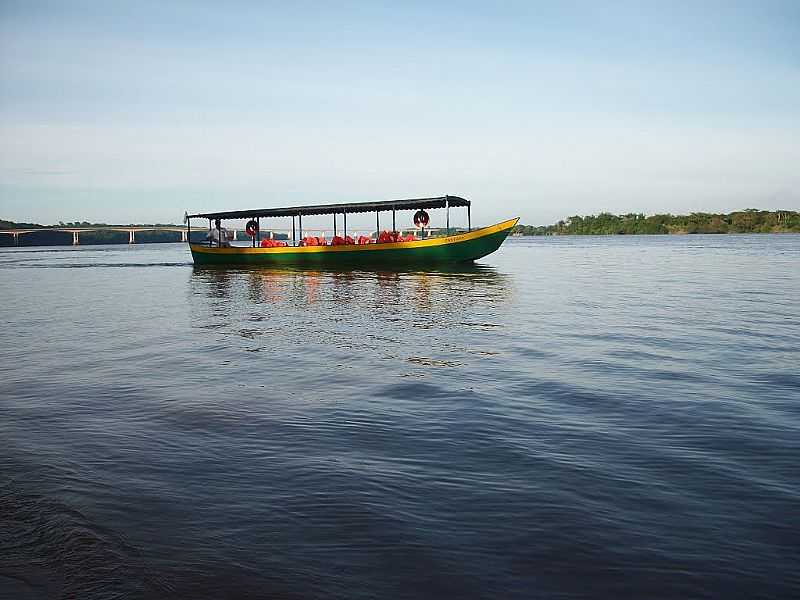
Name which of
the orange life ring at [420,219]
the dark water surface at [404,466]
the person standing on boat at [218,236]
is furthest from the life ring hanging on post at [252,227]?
the dark water surface at [404,466]

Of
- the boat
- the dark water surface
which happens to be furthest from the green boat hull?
the dark water surface

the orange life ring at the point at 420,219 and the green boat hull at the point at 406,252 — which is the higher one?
the orange life ring at the point at 420,219

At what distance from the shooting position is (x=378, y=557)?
4.73 meters

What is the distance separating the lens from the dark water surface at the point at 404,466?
450 centimetres

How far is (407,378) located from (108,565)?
270 inches

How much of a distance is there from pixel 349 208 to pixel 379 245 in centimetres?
415

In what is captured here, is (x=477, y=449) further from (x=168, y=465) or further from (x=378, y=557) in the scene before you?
(x=168, y=465)

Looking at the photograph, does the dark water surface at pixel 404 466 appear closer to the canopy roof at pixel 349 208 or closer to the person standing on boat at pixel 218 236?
the canopy roof at pixel 349 208

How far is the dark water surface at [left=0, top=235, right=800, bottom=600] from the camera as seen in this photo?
14.8 ft

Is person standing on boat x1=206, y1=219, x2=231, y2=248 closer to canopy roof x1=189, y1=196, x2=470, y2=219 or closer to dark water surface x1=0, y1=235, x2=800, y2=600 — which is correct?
canopy roof x1=189, y1=196, x2=470, y2=219

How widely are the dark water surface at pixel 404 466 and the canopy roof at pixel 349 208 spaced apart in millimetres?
26294

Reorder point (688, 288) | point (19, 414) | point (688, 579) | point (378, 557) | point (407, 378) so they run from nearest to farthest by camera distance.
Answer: point (688, 579) → point (378, 557) → point (19, 414) → point (407, 378) → point (688, 288)

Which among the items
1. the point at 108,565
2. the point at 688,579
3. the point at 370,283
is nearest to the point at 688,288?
the point at 370,283

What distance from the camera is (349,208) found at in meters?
44.7
